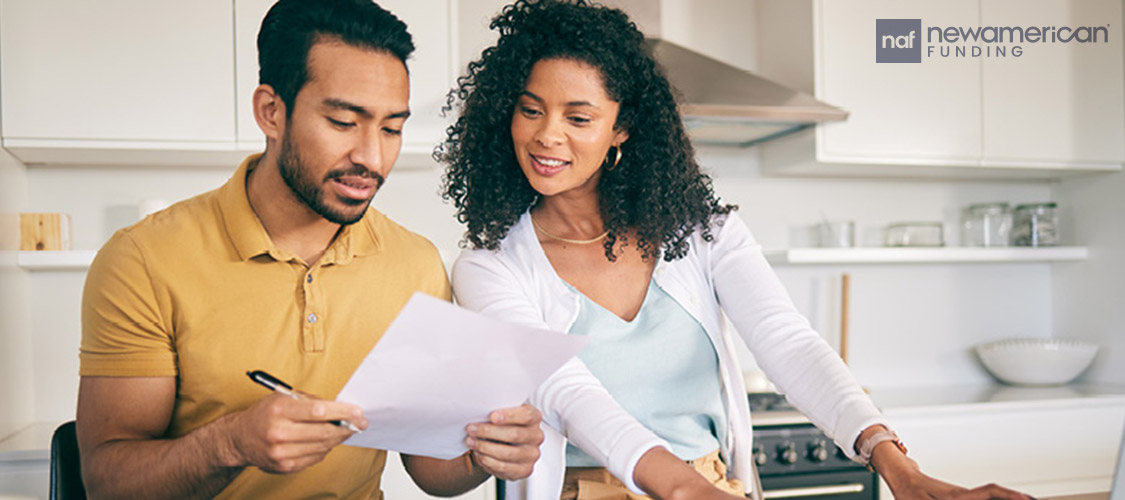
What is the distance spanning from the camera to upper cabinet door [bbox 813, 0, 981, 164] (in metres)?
2.75

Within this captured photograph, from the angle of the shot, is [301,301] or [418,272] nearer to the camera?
[301,301]

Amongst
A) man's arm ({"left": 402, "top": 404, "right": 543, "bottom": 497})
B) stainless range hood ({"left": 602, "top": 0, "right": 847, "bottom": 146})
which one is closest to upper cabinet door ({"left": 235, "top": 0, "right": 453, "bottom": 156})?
stainless range hood ({"left": 602, "top": 0, "right": 847, "bottom": 146})

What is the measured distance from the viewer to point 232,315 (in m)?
1.18

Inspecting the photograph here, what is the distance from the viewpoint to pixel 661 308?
1398 mm

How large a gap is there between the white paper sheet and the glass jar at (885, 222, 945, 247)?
256cm

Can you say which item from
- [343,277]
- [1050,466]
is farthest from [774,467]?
[343,277]

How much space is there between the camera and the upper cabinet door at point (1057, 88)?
2945 mm

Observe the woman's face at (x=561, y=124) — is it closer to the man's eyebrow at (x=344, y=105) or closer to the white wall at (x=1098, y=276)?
the man's eyebrow at (x=344, y=105)

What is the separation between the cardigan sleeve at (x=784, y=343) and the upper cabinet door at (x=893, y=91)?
1448mm

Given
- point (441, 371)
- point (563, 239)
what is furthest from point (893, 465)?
point (563, 239)

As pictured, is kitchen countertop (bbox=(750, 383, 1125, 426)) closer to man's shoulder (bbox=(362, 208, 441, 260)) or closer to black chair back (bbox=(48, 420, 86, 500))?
man's shoulder (bbox=(362, 208, 441, 260))

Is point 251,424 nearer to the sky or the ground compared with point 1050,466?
nearer to the sky

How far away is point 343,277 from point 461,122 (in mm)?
467

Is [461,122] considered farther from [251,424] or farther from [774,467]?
[774,467]
